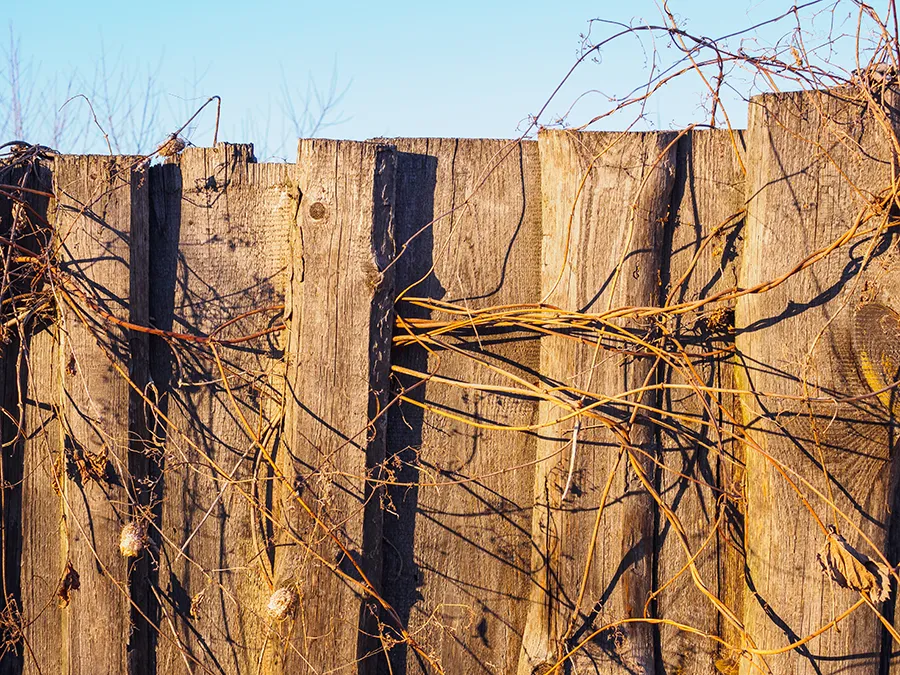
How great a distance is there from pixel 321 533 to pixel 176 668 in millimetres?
655

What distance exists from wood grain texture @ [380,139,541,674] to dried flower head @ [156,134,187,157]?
2.31 ft

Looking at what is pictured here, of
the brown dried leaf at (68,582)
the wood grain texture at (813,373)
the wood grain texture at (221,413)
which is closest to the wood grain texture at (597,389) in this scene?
Answer: the wood grain texture at (813,373)

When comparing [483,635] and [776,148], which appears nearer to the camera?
[776,148]

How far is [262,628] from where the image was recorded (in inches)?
79.7

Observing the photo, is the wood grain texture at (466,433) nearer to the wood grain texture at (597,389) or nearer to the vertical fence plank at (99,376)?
the wood grain texture at (597,389)

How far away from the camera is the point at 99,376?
2.02m

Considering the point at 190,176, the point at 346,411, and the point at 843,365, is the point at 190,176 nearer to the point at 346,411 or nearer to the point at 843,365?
the point at 346,411

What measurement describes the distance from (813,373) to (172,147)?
2030 millimetres

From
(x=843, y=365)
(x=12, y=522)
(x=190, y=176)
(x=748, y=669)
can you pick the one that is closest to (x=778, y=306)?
(x=843, y=365)

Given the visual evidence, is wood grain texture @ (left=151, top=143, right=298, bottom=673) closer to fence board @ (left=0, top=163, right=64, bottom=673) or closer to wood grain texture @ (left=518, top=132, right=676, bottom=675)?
fence board @ (left=0, top=163, right=64, bottom=673)

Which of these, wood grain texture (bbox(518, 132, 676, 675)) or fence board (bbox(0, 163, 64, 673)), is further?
fence board (bbox(0, 163, 64, 673))

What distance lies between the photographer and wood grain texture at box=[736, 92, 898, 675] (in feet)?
6.07

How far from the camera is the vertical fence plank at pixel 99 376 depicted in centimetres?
202

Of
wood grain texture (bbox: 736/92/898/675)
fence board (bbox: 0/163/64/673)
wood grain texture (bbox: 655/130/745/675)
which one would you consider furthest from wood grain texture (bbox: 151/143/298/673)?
wood grain texture (bbox: 736/92/898/675)
